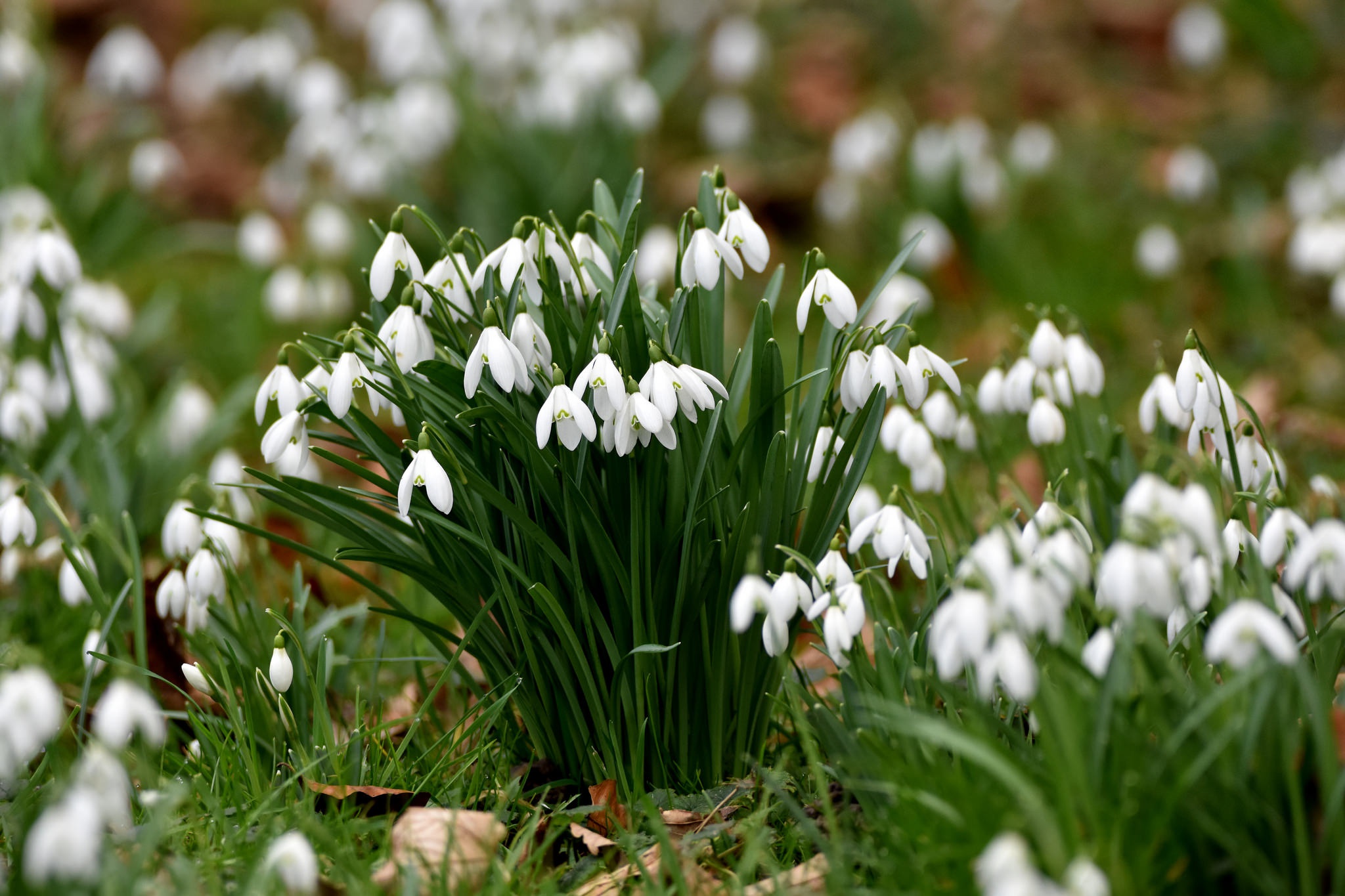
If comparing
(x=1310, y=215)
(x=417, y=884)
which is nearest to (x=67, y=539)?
(x=417, y=884)

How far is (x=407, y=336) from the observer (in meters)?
1.95

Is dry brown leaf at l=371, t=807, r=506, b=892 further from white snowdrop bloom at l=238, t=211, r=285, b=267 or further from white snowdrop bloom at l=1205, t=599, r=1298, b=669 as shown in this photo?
white snowdrop bloom at l=238, t=211, r=285, b=267

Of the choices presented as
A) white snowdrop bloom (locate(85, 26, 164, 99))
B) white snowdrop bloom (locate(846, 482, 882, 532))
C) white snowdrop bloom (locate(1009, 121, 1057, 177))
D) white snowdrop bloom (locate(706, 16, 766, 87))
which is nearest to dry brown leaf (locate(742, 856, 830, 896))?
white snowdrop bloom (locate(846, 482, 882, 532))

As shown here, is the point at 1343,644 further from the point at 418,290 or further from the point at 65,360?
the point at 65,360

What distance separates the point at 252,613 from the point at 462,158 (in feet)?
11.9

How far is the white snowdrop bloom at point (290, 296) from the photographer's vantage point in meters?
4.68

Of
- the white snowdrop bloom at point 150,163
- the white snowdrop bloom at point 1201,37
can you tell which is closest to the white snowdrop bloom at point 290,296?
the white snowdrop bloom at point 150,163

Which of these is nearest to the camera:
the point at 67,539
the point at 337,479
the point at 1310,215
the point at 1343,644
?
the point at 1343,644

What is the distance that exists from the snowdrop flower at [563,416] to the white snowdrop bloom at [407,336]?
11 cm

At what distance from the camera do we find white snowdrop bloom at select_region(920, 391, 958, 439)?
2.54 meters

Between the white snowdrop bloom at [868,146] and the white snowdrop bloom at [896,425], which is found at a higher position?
the white snowdrop bloom at [868,146]

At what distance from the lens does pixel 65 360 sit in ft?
10.1

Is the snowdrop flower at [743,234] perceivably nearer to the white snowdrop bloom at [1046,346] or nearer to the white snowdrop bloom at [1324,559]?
the white snowdrop bloom at [1046,346]

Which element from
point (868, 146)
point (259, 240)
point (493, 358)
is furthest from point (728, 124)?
point (493, 358)
